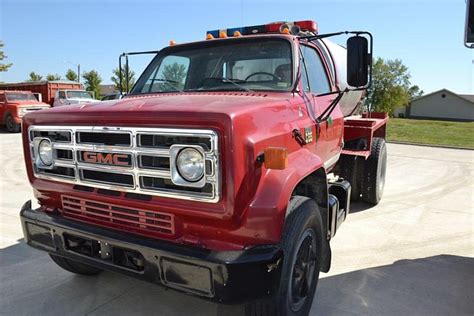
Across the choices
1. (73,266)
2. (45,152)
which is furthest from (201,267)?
(73,266)

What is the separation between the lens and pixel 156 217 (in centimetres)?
248

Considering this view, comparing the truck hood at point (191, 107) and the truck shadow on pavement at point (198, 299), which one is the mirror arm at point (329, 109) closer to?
the truck hood at point (191, 107)

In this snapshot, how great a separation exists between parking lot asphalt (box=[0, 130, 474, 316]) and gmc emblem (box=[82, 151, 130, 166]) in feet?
3.79

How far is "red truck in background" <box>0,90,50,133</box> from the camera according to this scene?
1659 centimetres

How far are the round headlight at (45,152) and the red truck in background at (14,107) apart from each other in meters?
14.9

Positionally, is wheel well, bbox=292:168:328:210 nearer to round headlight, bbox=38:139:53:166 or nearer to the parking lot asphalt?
the parking lot asphalt

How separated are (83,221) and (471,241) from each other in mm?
4322

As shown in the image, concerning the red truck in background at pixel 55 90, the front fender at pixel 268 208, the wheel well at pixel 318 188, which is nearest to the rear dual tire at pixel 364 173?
the wheel well at pixel 318 188

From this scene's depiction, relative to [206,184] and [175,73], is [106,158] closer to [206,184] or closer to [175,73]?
[206,184]

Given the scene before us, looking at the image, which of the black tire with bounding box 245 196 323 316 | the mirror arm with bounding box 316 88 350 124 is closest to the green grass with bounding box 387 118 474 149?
the mirror arm with bounding box 316 88 350 124

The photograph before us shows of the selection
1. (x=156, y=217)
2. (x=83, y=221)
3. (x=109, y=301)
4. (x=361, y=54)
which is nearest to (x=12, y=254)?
(x=109, y=301)

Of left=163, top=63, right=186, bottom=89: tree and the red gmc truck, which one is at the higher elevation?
left=163, top=63, right=186, bottom=89: tree

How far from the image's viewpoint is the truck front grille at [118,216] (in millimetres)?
2469

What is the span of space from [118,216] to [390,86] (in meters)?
68.6
